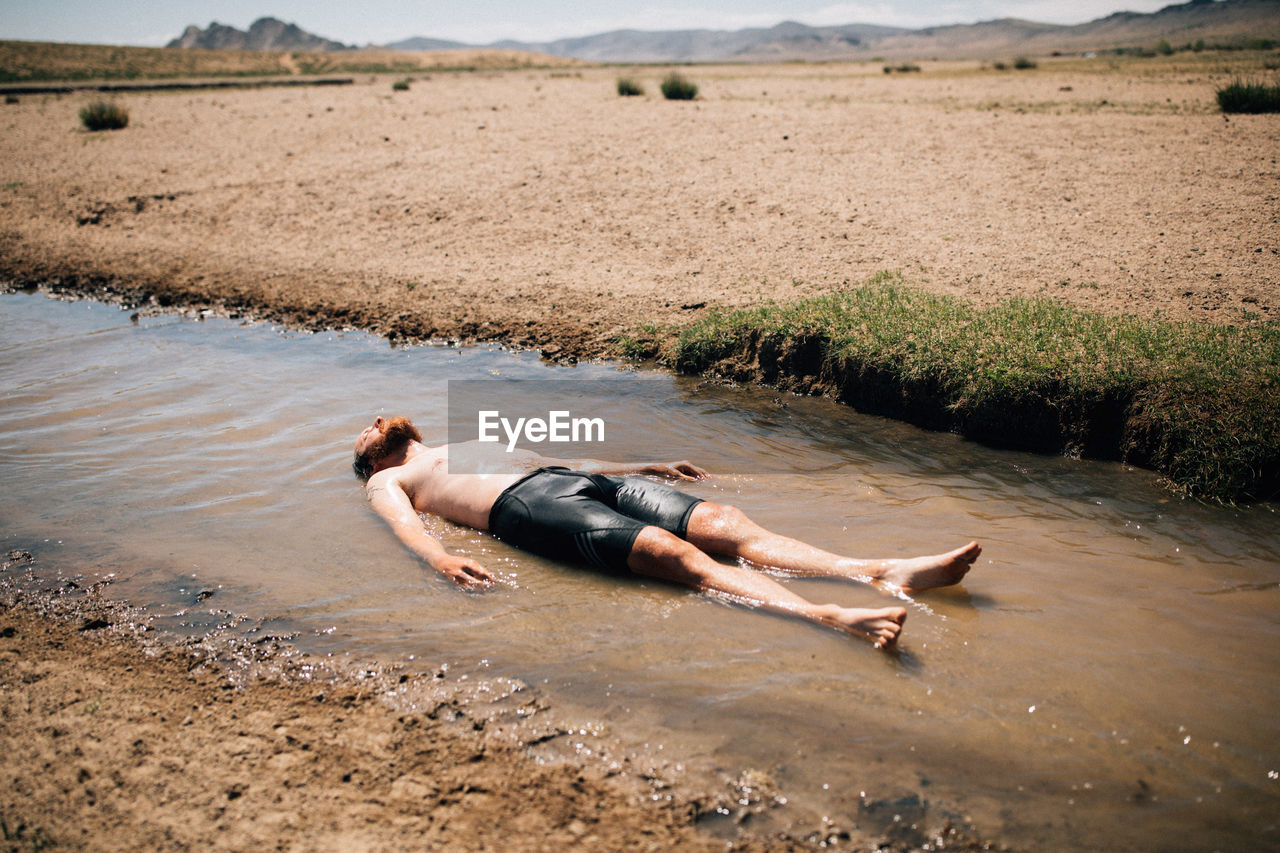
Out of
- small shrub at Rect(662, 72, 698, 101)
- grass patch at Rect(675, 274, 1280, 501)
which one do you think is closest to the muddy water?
grass patch at Rect(675, 274, 1280, 501)

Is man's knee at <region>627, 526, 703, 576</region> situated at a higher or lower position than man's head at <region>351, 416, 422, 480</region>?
lower

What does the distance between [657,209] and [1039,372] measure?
612 centimetres

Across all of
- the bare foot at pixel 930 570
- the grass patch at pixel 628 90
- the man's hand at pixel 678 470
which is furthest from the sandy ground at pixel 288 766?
the grass patch at pixel 628 90

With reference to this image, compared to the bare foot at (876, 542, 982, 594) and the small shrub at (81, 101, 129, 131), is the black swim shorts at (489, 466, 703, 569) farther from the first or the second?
the small shrub at (81, 101, 129, 131)

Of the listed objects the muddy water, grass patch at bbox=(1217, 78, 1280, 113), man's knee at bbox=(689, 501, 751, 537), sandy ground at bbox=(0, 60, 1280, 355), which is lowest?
the muddy water

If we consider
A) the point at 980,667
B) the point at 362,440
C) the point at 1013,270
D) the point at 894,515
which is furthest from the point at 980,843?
the point at 1013,270

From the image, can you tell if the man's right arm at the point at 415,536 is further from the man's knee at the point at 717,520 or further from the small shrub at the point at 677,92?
the small shrub at the point at 677,92

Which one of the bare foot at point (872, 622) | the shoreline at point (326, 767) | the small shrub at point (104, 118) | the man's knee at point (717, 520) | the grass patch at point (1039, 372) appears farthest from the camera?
the small shrub at point (104, 118)

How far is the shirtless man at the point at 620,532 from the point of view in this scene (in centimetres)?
371

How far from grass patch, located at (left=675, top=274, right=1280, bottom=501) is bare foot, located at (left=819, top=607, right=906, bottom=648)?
2675mm

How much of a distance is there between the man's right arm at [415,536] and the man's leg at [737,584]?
788 mm

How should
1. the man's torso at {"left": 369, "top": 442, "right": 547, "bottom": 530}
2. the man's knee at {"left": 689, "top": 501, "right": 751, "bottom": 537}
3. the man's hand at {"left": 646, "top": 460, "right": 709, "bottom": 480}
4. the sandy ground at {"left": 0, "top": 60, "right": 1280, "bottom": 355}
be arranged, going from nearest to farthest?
the man's knee at {"left": 689, "top": 501, "right": 751, "bottom": 537}
the man's torso at {"left": 369, "top": 442, "right": 547, "bottom": 530}
the man's hand at {"left": 646, "top": 460, "right": 709, "bottom": 480}
the sandy ground at {"left": 0, "top": 60, "right": 1280, "bottom": 355}

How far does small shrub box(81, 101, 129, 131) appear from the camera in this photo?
17.9 meters

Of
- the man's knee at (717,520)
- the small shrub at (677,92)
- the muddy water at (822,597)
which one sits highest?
the small shrub at (677,92)
